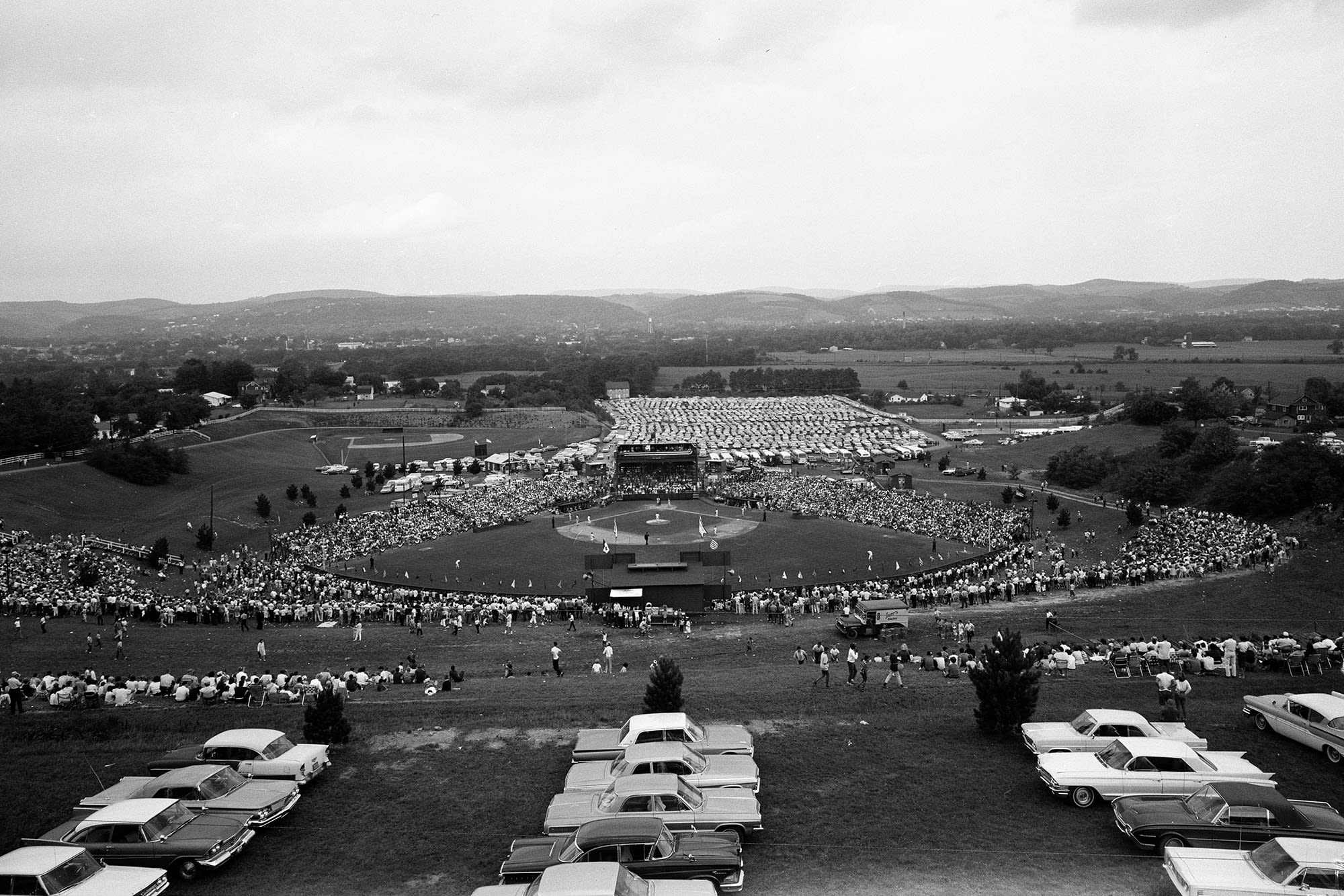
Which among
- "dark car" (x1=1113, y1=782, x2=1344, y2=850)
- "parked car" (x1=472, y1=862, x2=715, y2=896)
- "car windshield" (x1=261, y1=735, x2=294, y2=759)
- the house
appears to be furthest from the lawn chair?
the house

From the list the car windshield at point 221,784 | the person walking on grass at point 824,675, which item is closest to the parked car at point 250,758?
the car windshield at point 221,784

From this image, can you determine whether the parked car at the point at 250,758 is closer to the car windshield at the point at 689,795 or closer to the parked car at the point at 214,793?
the parked car at the point at 214,793

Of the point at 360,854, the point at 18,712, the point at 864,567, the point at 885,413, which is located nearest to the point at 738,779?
the point at 360,854

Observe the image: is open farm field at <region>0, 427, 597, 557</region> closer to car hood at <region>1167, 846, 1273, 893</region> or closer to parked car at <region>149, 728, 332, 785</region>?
parked car at <region>149, 728, 332, 785</region>

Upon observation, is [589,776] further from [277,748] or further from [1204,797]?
[1204,797]

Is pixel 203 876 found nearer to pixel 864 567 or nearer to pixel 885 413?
pixel 864 567

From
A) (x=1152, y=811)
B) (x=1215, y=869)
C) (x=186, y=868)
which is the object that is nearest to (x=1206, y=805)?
(x=1152, y=811)
